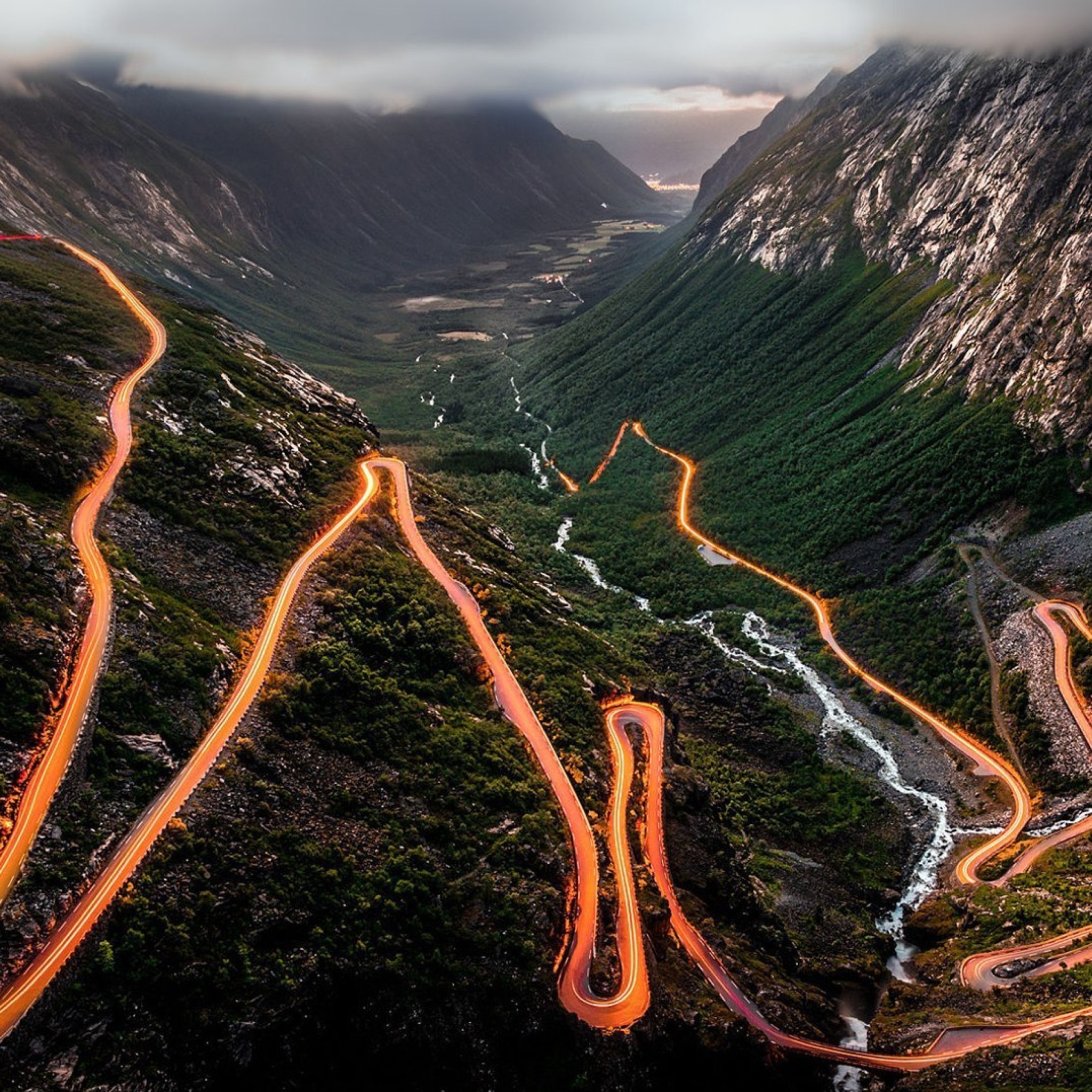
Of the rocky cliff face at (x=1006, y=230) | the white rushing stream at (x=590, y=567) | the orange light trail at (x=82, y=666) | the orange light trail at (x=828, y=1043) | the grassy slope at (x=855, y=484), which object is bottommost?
the orange light trail at (x=828, y=1043)

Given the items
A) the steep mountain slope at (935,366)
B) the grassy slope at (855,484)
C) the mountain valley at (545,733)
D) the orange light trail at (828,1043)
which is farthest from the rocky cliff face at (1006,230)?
the orange light trail at (828,1043)

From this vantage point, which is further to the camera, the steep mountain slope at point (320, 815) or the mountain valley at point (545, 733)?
the mountain valley at point (545, 733)

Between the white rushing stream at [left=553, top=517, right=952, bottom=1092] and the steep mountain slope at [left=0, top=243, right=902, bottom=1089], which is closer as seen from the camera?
the steep mountain slope at [left=0, top=243, right=902, bottom=1089]

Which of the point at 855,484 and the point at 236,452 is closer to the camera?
the point at 236,452

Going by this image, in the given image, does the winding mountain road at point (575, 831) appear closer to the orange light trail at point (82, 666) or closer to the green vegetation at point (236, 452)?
the orange light trail at point (82, 666)

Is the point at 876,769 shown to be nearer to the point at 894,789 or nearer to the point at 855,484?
the point at 894,789

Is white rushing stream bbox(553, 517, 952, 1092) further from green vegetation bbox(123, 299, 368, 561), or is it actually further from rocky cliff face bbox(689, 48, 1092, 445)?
green vegetation bbox(123, 299, 368, 561)

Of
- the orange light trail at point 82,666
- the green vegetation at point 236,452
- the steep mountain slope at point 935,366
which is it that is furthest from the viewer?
the steep mountain slope at point 935,366

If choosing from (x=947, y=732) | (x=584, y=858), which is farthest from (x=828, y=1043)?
(x=947, y=732)

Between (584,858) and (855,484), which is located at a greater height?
(855,484)

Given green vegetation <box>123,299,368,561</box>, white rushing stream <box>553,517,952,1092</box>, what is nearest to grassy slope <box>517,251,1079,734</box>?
white rushing stream <box>553,517,952,1092</box>
